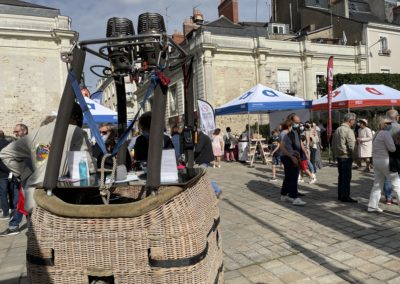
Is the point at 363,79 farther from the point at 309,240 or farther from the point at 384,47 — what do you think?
the point at 309,240

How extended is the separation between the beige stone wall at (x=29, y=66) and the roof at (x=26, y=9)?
0.62 metres

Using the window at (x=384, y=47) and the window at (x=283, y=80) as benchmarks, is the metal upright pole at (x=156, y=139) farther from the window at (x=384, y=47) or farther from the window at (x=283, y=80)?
the window at (x=384, y=47)

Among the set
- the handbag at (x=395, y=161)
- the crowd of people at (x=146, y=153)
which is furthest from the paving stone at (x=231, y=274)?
the handbag at (x=395, y=161)

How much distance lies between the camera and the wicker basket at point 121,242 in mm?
1827

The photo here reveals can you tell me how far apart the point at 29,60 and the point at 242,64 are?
15.6 metres

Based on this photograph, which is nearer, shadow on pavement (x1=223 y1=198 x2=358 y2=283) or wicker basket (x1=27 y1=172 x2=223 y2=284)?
wicker basket (x1=27 y1=172 x2=223 y2=284)

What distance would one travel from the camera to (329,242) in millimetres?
4570

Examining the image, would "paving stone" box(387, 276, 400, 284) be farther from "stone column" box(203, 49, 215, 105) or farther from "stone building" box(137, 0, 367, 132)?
"stone column" box(203, 49, 215, 105)

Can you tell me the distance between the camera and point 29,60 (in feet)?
73.6

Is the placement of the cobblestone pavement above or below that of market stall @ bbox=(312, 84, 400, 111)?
below

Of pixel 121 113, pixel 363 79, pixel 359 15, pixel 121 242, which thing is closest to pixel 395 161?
pixel 121 113

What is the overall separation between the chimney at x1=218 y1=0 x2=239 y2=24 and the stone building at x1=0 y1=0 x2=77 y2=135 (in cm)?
1571

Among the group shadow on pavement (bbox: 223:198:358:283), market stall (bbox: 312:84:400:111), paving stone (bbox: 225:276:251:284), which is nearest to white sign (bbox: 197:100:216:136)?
shadow on pavement (bbox: 223:198:358:283)

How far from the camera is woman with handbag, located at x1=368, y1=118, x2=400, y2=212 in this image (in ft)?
18.6
